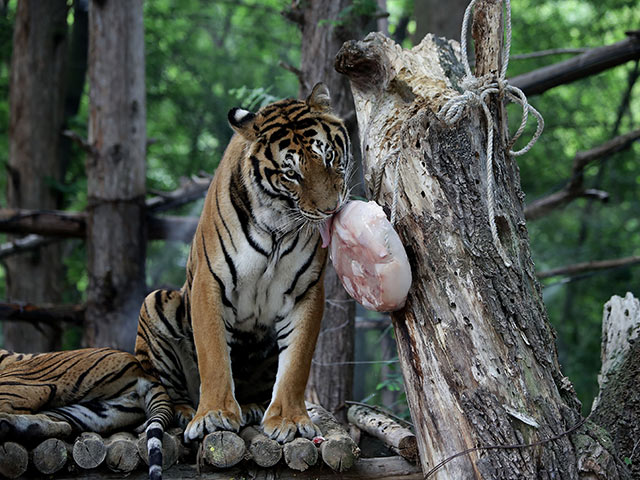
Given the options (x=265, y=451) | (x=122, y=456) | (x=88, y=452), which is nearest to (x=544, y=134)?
(x=265, y=451)

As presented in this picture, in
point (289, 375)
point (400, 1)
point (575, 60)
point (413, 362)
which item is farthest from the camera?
point (400, 1)

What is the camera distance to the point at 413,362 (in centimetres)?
309

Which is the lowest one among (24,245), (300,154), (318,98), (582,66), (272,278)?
(24,245)

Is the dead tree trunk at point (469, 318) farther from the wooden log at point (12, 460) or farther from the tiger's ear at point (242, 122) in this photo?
the wooden log at point (12, 460)

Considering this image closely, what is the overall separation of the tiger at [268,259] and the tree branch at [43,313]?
3.66 m

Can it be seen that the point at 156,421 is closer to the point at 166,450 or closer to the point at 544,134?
the point at 166,450

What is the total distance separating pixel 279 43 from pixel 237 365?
33.1 feet

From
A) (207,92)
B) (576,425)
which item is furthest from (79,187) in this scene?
(576,425)

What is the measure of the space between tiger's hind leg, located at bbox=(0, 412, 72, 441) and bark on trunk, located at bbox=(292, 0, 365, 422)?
8.19 ft

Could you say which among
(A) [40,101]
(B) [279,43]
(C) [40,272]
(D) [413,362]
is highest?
(B) [279,43]

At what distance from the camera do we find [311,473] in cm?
346

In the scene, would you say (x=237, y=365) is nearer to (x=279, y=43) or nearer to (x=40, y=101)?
(x=40, y=101)

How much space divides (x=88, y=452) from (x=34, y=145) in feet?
21.8

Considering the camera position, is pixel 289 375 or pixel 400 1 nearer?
pixel 289 375
